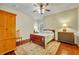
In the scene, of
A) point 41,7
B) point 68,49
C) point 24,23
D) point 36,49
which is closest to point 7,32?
point 24,23

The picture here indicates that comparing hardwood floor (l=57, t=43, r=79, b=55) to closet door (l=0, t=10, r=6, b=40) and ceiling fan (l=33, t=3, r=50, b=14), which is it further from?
closet door (l=0, t=10, r=6, b=40)

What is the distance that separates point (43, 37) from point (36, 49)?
0.90 ft

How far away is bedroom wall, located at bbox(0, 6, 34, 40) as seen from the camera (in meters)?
1.84

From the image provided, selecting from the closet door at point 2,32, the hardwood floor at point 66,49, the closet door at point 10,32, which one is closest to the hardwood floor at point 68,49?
the hardwood floor at point 66,49

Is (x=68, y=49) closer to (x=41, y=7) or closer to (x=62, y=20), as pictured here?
(x=62, y=20)

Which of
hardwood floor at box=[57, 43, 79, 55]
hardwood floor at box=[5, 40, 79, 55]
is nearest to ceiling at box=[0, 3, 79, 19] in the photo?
hardwood floor at box=[5, 40, 79, 55]

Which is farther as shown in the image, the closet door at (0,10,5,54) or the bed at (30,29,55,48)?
the bed at (30,29,55,48)

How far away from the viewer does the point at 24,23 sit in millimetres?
1931

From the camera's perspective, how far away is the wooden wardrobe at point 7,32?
1.75m

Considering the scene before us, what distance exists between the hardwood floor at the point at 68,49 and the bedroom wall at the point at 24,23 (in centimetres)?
70

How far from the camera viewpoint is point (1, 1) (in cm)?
176

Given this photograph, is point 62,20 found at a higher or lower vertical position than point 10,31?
higher

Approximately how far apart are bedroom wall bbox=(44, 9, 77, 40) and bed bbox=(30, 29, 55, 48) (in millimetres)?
122
